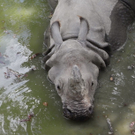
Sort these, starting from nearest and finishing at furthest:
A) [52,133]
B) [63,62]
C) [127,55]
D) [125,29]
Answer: [52,133], [63,62], [127,55], [125,29]

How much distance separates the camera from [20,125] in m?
4.04

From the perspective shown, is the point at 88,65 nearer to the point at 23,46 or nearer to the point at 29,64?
the point at 29,64

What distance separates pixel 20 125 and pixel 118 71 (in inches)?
83.2

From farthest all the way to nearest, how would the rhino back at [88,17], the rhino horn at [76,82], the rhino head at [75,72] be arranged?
the rhino back at [88,17]
the rhino head at [75,72]
the rhino horn at [76,82]

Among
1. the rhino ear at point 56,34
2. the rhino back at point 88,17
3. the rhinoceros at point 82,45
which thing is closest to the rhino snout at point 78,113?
the rhinoceros at point 82,45

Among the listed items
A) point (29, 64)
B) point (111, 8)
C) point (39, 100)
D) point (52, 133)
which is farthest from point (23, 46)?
point (52, 133)

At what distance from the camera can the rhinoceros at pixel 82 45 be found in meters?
3.59

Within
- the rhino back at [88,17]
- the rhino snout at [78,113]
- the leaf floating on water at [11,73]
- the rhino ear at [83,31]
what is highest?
the rhino ear at [83,31]

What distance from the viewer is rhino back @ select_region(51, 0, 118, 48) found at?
4.94 meters

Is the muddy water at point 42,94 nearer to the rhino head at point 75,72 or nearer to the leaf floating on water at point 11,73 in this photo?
the leaf floating on water at point 11,73

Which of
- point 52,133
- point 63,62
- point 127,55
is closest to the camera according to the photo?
point 52,133

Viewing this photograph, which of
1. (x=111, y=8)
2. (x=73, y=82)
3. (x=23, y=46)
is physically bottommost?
(x=23, y=46)

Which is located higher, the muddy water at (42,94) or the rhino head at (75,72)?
the rhino head at (75,72)

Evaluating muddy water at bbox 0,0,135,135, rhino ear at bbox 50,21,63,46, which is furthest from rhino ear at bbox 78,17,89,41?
muddy water at bbox 0,0,135,135
